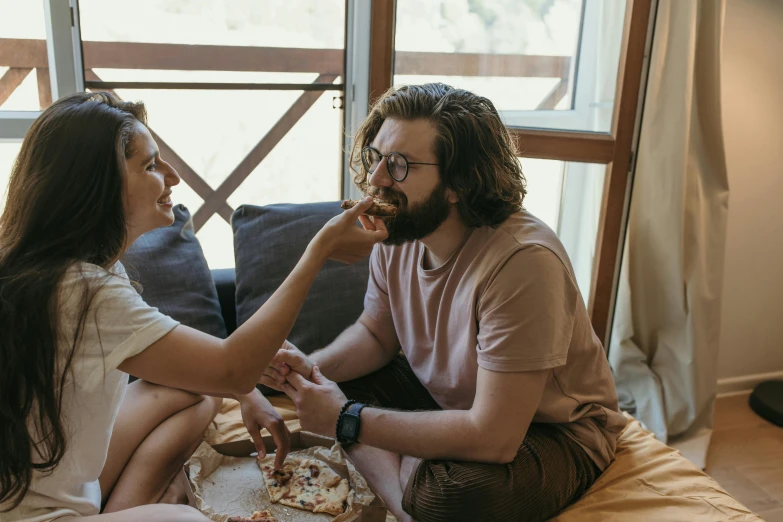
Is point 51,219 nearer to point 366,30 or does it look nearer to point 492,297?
point 492,297

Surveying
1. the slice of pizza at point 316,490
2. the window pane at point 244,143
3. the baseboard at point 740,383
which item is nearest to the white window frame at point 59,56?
the window pane at point 244,143

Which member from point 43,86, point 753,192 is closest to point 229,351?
point 43,86

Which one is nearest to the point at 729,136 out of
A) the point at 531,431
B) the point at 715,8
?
the point at 715,8

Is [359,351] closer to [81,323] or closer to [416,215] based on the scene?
[416,215]

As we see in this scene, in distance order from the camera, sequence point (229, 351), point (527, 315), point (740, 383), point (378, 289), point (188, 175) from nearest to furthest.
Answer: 1. point (229, 351)
2. point (527, 315)
3. point (378, 289)
4. point (188, 175)
5. point (740, 383)

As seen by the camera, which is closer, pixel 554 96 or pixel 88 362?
pixel 88 362

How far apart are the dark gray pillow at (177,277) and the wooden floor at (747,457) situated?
172 cm

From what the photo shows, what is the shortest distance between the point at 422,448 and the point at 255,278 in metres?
0.83

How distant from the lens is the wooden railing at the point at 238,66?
7.64ft

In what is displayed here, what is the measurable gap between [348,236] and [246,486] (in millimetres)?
620

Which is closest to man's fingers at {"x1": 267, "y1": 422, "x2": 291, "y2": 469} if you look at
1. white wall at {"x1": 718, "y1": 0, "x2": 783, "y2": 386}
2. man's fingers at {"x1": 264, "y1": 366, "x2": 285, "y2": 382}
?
man's fingers at {"x1": 264, "y1": 366, "x2": 285, "y2": 382}

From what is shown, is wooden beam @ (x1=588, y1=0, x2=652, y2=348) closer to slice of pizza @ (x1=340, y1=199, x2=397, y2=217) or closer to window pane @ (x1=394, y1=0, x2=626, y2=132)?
window pane @ (x1=394, y1=0, x2=626, y2=132)

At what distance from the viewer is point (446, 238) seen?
1680 millimetres

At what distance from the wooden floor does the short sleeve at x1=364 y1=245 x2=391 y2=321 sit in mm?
1333
